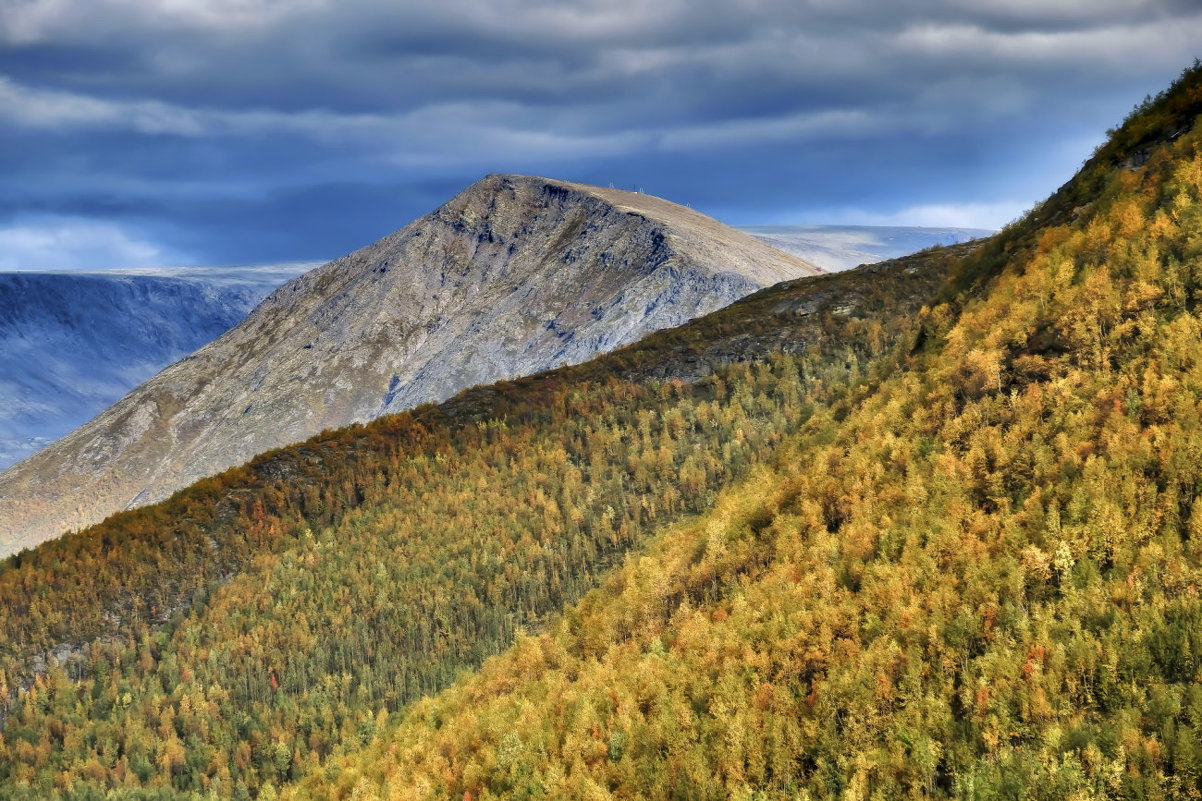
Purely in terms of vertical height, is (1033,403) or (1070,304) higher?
(1070,304)

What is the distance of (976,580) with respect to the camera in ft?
219

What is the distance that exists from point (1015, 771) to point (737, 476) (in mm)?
144628

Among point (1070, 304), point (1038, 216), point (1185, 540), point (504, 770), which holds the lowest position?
point (504, 770)

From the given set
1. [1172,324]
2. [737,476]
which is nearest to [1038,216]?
[1172,324]

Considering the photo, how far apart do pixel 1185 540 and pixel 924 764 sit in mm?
20549

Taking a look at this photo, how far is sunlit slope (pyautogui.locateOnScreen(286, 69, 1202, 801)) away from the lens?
5688cm

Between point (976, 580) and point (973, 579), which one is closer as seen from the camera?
point (976, 580)

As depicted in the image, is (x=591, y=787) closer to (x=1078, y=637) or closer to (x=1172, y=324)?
(x=1078, y=637)

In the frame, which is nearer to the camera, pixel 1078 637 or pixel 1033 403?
pixel 1078 637

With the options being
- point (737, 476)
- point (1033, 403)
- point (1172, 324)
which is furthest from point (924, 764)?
point (737, 476)

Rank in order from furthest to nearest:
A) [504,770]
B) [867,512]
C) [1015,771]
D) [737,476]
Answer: [737,476], [504,770], [867,512], [1015,771]

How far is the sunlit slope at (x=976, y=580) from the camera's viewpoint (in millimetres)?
56875

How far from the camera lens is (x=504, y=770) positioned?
3839 inches

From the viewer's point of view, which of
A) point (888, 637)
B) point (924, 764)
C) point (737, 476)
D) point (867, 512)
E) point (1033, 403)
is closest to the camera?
point (924, 764)
